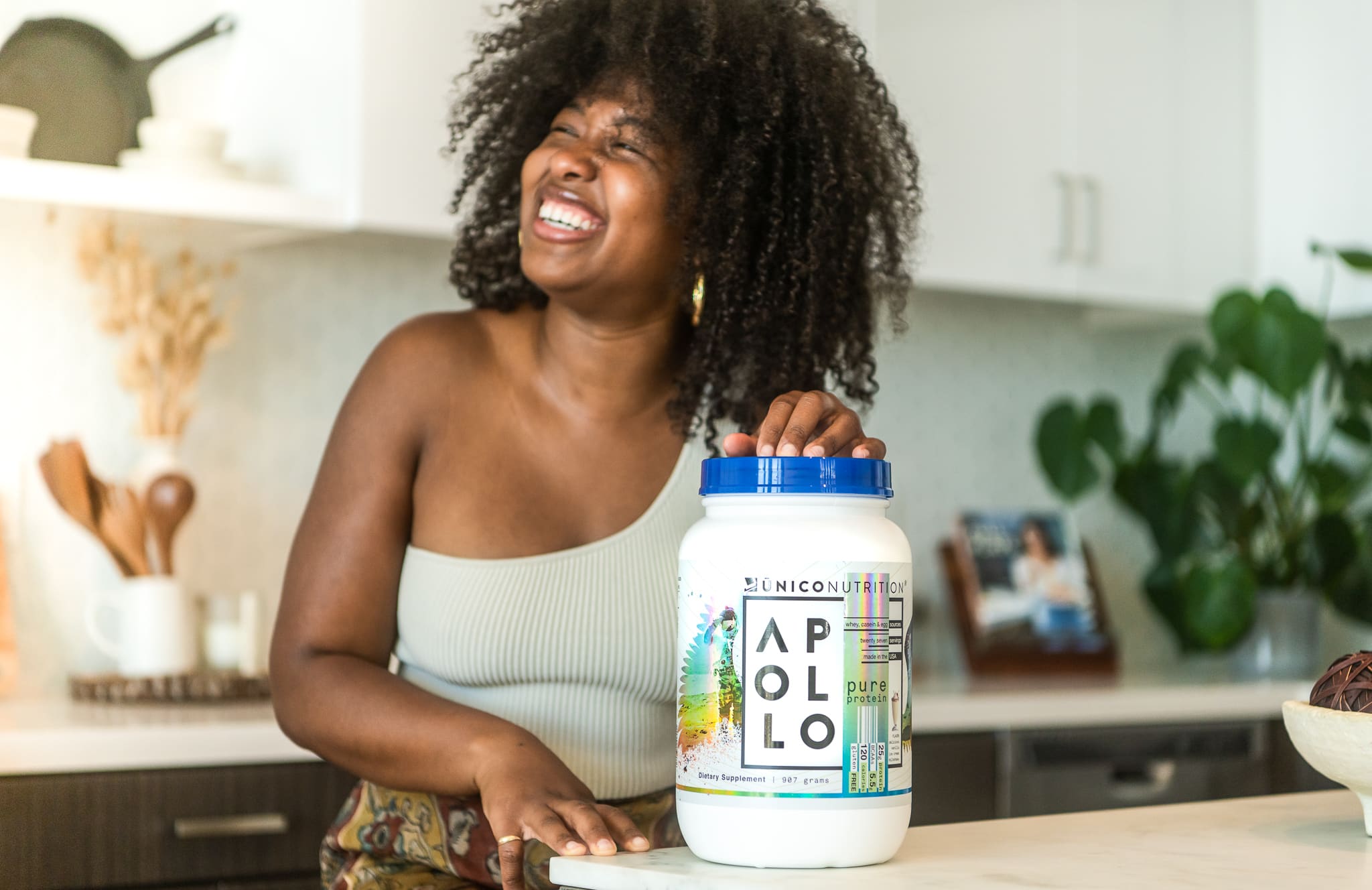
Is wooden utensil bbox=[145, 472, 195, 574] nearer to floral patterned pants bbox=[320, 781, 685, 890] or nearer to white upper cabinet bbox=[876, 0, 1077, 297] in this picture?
floral patterned pants bbox=[320, 781, 685, 890]

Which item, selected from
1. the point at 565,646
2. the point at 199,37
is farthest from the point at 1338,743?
the point at 199,37

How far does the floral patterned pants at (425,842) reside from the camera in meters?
1.17

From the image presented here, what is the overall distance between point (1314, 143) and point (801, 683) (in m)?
2.60

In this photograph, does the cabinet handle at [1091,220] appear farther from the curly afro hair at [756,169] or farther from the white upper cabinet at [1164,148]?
the curly afro hair at [756,169]

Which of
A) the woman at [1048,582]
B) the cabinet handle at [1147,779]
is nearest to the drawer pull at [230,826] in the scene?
the cabinet handle at [1147,779]

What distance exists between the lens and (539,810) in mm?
876

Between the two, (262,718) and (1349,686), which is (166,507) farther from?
(1349,686)

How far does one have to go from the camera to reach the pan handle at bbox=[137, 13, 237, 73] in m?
2.08

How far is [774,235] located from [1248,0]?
2.10 m

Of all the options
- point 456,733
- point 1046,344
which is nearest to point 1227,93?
point 1046,344

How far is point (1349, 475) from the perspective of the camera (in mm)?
2812

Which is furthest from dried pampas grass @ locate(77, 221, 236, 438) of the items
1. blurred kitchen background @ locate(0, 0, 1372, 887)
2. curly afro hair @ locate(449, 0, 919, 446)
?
curly afro hair @ locate(449, 0, 919, 446)

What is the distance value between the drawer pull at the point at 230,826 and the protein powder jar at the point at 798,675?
1.06m

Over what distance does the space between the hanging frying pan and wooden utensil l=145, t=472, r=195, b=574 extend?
433 millimetres
